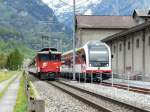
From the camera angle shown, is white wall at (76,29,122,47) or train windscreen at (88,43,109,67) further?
white wall at (76,29,122,47)

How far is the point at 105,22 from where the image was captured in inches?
4053

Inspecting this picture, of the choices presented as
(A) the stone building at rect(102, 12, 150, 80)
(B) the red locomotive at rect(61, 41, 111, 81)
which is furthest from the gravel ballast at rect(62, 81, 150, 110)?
(B) the red locomotive at rect(61, 41, 111, 81)

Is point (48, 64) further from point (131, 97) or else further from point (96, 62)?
point (131, 97)

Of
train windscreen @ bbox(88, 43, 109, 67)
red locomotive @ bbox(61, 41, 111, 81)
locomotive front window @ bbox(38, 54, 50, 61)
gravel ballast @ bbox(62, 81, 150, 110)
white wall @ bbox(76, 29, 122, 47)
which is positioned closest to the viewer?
gravel ballast @ bbox(62, 81, 150, 110)

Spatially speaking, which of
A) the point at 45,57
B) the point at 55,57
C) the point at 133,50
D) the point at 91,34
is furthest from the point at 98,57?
the point at 91,34

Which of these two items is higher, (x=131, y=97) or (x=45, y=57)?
(x=45, y=57)

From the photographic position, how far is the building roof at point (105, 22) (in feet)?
329

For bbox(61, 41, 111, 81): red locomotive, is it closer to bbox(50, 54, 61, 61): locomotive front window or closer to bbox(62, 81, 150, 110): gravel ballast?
bbox(50, 54, 61, 61): locomotive front window

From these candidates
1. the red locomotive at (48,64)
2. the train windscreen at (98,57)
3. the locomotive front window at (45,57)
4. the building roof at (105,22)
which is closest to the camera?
the train windscreen at (98,57)

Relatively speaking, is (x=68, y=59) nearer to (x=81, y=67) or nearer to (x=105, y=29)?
(x=81, y=67)

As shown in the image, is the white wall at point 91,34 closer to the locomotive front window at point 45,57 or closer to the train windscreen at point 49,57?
the train windscreen at point 49,57

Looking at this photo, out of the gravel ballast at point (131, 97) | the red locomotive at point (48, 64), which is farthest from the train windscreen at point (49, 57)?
the gravel ballast at point (131, 97)

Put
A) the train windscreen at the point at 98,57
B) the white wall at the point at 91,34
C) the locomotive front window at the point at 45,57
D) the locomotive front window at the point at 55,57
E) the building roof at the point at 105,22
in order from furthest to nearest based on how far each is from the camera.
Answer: the building roof at the point at 105,22 → the white wall at the point at 91,34 → the locomotive front window at the point at 55,57 → the locomotive front window at the point at 45,57 → the train windscreen at the point at 98,57

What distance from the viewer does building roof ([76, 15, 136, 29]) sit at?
100250 millimetres
